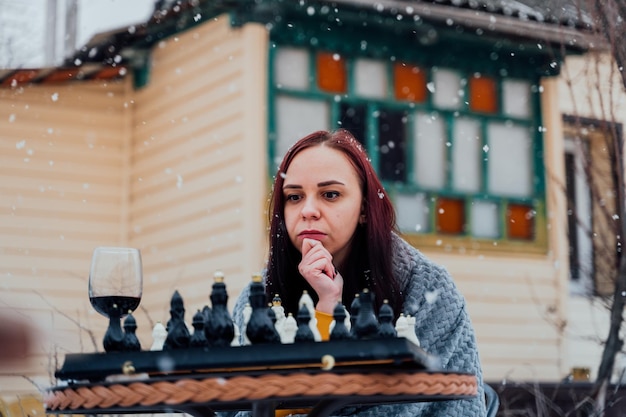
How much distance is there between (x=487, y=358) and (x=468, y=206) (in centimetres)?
148

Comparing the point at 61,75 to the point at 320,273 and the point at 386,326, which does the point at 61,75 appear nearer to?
the point at 320,273

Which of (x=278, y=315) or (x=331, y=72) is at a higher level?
(x=331, y=72)

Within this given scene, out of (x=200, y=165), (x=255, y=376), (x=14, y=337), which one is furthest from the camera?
(x=200, y=165)

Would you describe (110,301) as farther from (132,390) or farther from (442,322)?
(442,322)

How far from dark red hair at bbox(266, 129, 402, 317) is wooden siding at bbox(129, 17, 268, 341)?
5177 mm

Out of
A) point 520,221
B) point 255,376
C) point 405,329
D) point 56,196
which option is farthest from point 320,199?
point 520,221

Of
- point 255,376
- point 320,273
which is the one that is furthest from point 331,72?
point 255,376

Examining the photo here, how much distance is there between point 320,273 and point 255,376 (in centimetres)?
70

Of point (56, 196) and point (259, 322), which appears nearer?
point (259, 322)

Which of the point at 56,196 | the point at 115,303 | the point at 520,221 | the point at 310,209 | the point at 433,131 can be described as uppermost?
the point at 433,131

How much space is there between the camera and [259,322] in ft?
6.80

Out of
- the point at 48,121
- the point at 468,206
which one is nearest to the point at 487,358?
the point at 468,206

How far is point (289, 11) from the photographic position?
27.7 feet

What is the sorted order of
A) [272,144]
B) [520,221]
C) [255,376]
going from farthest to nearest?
[520,221]
[272,144]
[255,376]
